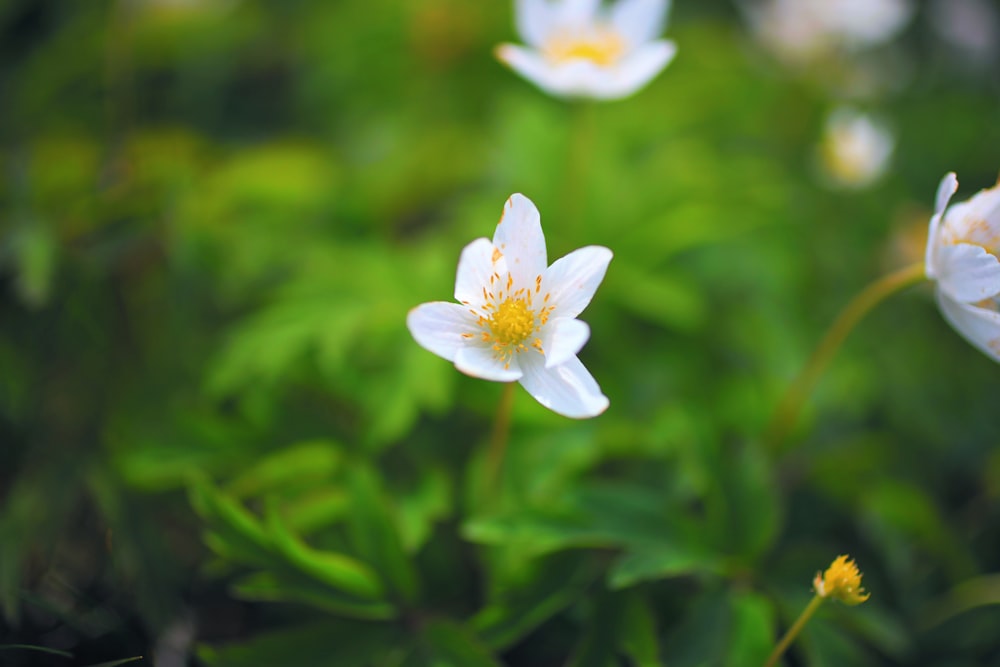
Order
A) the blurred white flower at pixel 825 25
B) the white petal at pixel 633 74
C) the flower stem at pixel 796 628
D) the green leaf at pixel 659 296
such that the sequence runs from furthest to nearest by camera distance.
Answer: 1. the blurred white flower at pixel 825 25
2. the green leaf at pixel 659 296
3. the white petal at pixel 633 74
4. the flower stem at pixel 796 628

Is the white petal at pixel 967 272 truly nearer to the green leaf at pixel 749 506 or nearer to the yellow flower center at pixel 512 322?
the green leaf at pixel 749 506

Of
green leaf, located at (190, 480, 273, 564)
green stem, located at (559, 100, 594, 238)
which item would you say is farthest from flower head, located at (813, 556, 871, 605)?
green stem, located at (559, 100, 594, 238)

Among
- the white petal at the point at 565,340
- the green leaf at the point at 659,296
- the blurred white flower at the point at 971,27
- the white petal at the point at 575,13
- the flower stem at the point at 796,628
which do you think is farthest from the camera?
the blurred white flower at the point at 971,27

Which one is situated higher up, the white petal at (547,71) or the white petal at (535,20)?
the white petal at (535,20)

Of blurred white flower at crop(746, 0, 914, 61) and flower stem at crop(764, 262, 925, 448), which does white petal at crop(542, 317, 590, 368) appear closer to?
flower stem at crop(764, 262, 925, 448)

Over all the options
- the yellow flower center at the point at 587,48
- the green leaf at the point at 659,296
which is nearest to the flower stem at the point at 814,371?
the green leaf at the point at 659,296
